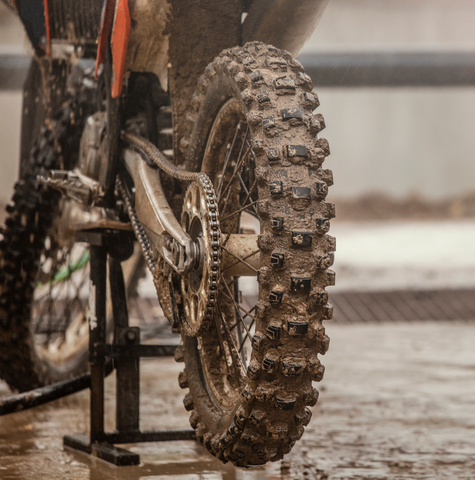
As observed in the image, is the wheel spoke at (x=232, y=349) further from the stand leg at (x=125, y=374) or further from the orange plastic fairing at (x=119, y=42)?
the orange plastic fairing at (x=119, y=42)

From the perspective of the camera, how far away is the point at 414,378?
14.5 ft

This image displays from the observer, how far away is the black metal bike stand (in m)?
3.06

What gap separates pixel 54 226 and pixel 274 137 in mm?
1741

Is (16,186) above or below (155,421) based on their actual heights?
above

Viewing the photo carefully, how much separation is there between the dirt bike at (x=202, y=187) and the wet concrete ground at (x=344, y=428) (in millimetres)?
365

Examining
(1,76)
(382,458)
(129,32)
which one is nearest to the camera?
(129,32)

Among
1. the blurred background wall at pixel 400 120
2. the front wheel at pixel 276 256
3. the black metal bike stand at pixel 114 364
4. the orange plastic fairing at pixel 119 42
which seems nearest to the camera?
the front wheel at pixel 276 256

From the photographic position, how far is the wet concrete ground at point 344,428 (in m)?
2.90

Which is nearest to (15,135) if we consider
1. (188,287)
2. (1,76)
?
(1,76)

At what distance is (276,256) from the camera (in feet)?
7.18

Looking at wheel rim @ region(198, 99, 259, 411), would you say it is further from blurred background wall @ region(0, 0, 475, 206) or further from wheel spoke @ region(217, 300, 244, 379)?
blurred background wall @ region(0, 0, 475, 206)

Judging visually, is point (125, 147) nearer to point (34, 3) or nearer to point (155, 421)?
point (34, 3)

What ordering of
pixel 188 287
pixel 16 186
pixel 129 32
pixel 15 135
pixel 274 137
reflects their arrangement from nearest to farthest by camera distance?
pixel 274 137, pixel 188 287, pixel 129 32, pixel 16 186, pixel 15 135

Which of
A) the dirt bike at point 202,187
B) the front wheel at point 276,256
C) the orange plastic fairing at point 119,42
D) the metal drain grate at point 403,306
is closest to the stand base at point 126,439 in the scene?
the dirt bike at point 202,187
